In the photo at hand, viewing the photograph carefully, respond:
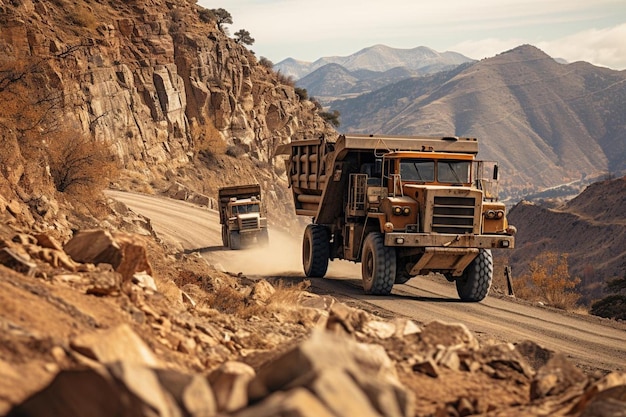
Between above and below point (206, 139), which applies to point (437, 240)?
below

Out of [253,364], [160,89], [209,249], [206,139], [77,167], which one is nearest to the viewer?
[253,364]

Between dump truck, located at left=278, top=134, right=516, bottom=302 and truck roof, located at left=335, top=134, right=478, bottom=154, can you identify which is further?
truck roof, located at left=335, top=134, right=478, bottom=154

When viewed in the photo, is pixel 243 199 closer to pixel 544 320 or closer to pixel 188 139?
pixel 544 320

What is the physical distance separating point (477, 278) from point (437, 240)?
5.89ft

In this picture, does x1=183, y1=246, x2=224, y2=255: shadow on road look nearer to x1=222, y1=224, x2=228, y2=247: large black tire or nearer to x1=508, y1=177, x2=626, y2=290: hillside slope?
x1=222, y1=224, x2=228, y2=247: large black tire

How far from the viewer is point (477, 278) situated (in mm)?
18641

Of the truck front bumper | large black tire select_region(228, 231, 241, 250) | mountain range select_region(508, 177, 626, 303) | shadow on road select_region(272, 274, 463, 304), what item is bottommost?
mountain range select_region(508, 177, 626, 303)

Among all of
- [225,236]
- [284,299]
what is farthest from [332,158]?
[225,236]

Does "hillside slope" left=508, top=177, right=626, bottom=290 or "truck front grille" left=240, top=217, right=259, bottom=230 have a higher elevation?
"truck front grille" left=240, top=217, right=259, bottom=230

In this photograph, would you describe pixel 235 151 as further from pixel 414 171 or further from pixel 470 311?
pixel 470 311

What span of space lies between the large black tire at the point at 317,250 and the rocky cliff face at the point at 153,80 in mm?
18426

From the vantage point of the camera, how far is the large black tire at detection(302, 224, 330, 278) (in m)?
21.9

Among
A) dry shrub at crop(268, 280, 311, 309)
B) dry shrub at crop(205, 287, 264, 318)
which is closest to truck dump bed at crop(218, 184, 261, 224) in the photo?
dry shrub at crop(268, 280, 311, 309)

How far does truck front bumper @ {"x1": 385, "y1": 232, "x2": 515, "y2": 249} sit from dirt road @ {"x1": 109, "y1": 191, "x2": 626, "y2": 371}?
1.36m
